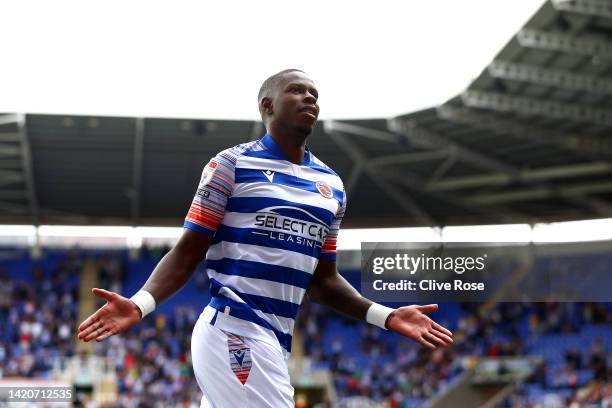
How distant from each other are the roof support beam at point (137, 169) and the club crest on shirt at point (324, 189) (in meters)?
21.5

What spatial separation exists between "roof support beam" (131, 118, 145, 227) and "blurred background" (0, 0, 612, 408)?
8 centimetres

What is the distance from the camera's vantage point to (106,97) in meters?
23.7

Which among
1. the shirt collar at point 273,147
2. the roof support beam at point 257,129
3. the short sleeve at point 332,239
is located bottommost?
the short sleeve at point 332,239

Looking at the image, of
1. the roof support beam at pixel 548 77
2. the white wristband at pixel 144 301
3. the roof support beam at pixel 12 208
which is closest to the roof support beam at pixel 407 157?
the roof support beam at pixel 548 77

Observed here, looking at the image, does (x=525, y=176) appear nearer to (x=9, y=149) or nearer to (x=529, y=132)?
(x=529, y=132)

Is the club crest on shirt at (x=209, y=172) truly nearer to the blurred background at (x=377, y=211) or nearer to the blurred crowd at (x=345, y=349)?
the blurred background at (x=377, y=211)

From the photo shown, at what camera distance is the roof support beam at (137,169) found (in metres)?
25.1

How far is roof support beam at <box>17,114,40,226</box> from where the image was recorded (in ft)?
81.1

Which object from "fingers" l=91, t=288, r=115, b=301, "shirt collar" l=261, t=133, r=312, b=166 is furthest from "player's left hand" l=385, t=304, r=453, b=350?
"fingers" l=91, t=288, r=115, b=301

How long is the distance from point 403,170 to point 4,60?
38.9 feet

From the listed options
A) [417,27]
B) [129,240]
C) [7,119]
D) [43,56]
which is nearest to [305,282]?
[417,27]

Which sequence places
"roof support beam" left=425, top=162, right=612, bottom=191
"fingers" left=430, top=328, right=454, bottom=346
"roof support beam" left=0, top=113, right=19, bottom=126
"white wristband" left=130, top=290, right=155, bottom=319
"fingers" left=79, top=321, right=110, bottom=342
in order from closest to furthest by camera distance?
1. "fingers" left=79, top=321, right=110, bottom=342
2. "white wristband" left=130, top=290, right=155, bottom=319
3. "fingers" left=430, top=328, right=454, bottom=346
4. "roof support beam" left=0, top=113, right=19, bottom=126
5. "roof support beam" left=425, top=162, right=612, bottom=191

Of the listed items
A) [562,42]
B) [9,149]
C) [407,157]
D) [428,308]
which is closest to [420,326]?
[428,308]

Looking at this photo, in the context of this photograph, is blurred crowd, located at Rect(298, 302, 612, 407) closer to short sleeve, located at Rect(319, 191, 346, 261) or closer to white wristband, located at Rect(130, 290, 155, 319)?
short sleeve, located at Rect(319, 191, 346, 261)
